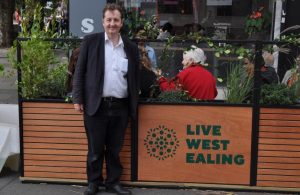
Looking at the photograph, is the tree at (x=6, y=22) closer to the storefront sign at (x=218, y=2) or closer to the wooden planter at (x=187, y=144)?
the storefront sign at (x=218, y=2)

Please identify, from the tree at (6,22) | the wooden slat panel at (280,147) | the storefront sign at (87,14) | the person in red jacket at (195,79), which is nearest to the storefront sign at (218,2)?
the storefront sign at (87,14)

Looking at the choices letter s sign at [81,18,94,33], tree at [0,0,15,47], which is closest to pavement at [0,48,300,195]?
letter s sign at [81,18,94,33]

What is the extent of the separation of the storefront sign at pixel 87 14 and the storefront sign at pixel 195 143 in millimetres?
3170

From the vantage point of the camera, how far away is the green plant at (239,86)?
4.73m

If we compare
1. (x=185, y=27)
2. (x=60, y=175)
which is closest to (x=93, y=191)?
(x=60, y=175)

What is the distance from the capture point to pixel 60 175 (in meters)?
4.93

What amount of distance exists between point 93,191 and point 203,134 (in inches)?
44.3

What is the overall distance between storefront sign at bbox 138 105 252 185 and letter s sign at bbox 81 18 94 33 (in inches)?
125

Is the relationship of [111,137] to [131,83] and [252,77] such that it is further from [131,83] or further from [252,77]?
[252,77]

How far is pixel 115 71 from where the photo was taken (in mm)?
4438

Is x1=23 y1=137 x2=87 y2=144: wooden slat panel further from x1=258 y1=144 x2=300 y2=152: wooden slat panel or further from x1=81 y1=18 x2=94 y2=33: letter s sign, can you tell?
x1=81 y1=18 x2=94 y2=33: letter s sign

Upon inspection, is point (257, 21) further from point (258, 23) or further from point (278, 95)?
point (278, 95)

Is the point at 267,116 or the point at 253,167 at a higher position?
the point at 267,116

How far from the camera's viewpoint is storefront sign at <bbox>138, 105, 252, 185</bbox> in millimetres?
4691
